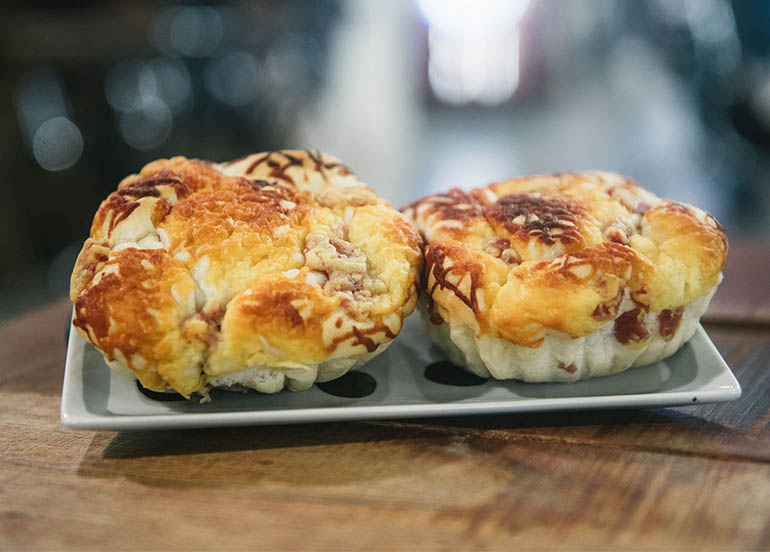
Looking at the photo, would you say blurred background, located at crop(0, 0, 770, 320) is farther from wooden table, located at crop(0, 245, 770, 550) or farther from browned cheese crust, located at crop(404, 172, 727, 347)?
wooden table, located at crop(0, 245, 770, 550)

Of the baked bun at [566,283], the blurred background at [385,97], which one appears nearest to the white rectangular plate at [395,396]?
the baked bun at [566,283]

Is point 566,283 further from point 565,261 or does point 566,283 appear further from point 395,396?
point 395,396

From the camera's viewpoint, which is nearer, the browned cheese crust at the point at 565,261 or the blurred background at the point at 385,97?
the browned cheese crust at the point at 565,261

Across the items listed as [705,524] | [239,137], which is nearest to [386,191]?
[239,137]

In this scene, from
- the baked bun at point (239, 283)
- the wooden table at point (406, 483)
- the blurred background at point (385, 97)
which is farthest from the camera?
the blurred background at point (385, 97)

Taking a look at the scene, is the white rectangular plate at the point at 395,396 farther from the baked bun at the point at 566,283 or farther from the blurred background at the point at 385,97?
the blurred background at the point at 385,97

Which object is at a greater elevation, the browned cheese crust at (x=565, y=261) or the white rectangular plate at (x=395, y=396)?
the browned cheese crust at (x=565, y=261)
